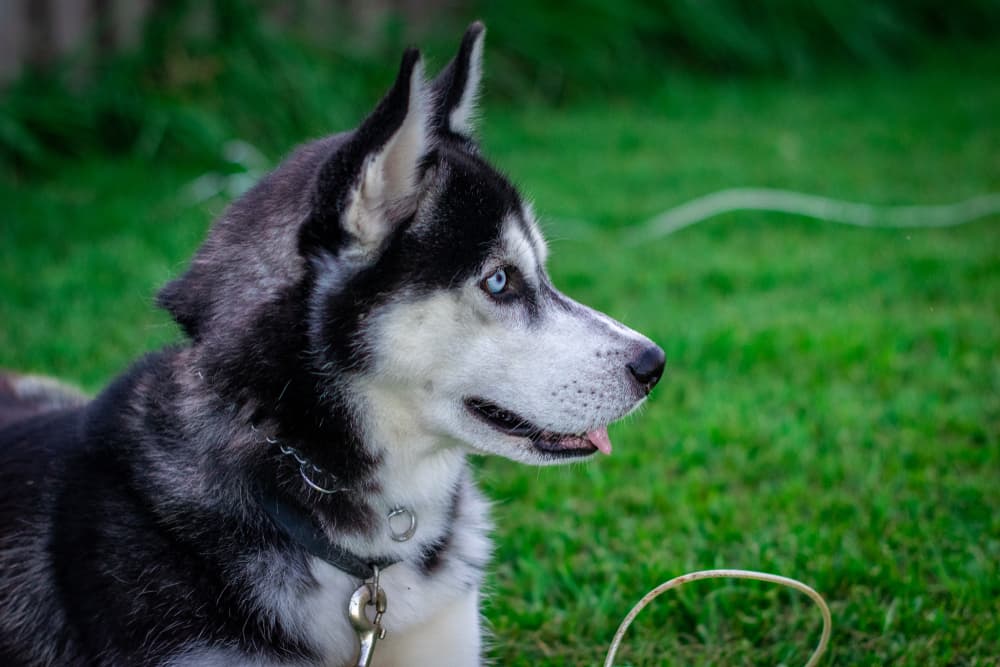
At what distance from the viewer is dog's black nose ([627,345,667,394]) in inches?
92.5

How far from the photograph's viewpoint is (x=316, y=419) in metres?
2.19

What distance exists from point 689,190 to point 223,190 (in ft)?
10.2

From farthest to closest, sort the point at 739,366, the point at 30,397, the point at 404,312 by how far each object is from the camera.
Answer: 1. the point at 739,366
2. the point at 30,397
3. the point at 404,312

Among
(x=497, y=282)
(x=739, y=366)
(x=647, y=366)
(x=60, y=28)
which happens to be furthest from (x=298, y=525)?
(x=60, y=28)

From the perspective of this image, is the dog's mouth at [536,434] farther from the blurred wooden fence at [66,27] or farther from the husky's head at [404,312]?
the blurred wooden fence at [66,27]

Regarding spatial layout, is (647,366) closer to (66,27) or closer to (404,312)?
(404,312)

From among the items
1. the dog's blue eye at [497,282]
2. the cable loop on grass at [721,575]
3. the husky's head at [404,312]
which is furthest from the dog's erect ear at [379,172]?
the cable loop on grass at [721,575]

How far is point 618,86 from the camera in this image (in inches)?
375

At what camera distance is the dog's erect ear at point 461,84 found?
249cm

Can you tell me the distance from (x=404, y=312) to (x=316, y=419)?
0.97 feet

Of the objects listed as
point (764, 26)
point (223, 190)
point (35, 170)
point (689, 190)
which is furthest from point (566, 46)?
point (35, 170)

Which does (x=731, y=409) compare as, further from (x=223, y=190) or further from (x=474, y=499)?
(x=223, y=190)

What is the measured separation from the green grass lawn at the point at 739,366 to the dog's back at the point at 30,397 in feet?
2.01

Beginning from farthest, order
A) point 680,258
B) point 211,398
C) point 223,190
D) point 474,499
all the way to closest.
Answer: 1. point 223,190
2. point 680,258
3. point 474,499
4. point 211,398
